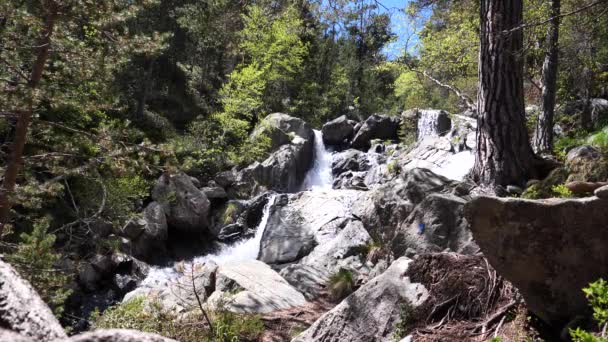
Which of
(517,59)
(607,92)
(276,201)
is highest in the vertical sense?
(607,92)

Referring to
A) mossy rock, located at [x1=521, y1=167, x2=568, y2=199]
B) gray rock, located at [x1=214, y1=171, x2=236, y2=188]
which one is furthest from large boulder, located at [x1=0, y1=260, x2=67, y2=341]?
gray rock, located at [x1=214, y1=171, x2=236, y2=188]

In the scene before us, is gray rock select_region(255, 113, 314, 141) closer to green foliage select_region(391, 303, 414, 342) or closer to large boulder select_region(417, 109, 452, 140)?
large boulder select_region(417, 109, 452, 140)

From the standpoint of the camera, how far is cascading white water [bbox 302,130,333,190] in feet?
65.3

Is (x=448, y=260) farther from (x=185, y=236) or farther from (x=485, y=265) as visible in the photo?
(x=185, y=236)

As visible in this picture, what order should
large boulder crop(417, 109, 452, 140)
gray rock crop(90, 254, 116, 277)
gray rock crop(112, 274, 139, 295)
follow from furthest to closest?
large boulder crop(417, 109, 452, 140) < gray rock crop(90, 254, 116, 277) < gray rock crop(112, 274, 139, 295)

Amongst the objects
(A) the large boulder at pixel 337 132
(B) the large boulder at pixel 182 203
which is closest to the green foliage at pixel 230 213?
(B) the large boulder at pixel 182 203

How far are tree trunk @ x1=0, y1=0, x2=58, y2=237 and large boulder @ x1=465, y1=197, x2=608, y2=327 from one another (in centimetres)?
521

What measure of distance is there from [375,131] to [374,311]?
19382mm

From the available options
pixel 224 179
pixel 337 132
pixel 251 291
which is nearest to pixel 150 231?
pixel 224 179

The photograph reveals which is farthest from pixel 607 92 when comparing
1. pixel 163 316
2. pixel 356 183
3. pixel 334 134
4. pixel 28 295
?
pixel 28 295

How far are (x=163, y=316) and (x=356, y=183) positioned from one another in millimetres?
12153

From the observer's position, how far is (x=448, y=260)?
3.59 m

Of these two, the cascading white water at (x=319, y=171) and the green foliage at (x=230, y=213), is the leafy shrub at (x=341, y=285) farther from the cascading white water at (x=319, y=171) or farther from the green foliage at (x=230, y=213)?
the cascading white water at (x=319, y=171)

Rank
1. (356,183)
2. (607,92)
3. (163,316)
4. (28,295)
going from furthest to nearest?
(356,183)
(607,92)
(163,316)
(28,295)
